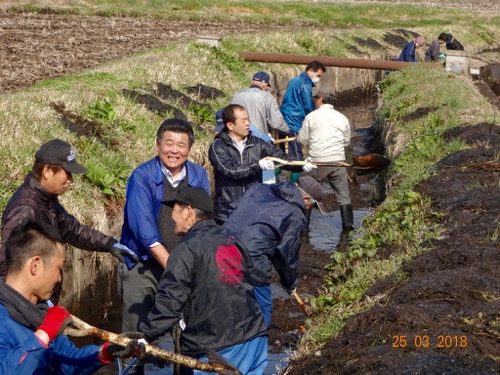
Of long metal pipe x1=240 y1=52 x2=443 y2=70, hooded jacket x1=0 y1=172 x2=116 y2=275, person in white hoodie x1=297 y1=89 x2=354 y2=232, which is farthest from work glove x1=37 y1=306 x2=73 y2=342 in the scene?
long metal pipe x1=240 y1=52 x2=443 y2=70

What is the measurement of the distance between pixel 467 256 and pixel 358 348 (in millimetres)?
1760

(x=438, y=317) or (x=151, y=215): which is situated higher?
(x=151, y=215)

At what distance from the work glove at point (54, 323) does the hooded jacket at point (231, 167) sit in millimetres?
4932

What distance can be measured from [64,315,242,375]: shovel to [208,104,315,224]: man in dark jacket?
392 cm

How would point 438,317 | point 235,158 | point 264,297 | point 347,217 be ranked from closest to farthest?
1. point 438,317
2. point 264,297
3. point 235,158
4. point 347,217

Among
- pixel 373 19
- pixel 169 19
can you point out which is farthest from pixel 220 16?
pixel 373 19

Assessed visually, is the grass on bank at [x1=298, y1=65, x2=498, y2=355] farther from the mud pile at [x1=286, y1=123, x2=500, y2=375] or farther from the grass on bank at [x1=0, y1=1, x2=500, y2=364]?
the mud pile at [x1=286, y1=123, x2=500, y2=375]

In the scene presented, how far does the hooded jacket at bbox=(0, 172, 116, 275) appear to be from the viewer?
20.0 ft

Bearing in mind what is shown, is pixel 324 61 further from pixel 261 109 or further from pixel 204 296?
pixel 204 296

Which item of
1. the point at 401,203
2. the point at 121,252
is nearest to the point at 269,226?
the point at 121,252

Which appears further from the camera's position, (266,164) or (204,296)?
(266,164)

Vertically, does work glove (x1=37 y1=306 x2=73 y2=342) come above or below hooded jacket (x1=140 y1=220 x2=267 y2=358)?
above

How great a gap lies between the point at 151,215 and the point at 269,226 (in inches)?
36.5

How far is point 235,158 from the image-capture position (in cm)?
928
